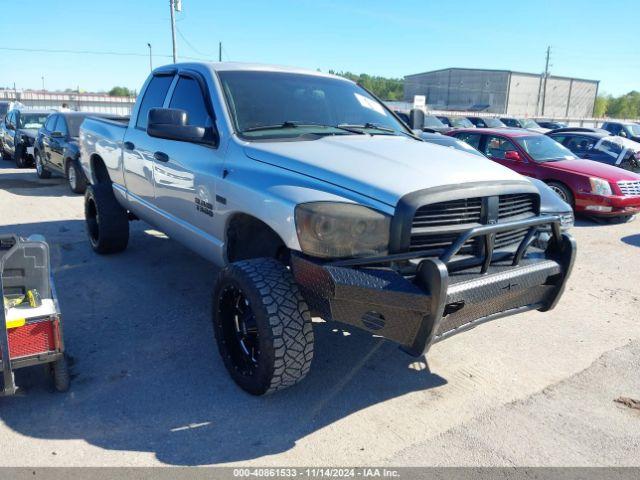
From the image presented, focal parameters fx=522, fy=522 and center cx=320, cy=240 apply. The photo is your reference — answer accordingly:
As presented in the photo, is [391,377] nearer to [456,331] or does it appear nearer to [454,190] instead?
[456,331]

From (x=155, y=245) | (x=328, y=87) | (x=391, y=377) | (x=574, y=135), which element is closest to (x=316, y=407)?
(x=391, y=377)

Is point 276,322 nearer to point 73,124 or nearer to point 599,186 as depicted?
point 599,186

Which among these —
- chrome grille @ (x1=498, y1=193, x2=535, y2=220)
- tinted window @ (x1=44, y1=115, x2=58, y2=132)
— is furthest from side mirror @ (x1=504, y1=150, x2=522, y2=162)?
tinted window @ (x1=44, y1=115, x2=58, y2=132)

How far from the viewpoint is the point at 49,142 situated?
10.8 meters

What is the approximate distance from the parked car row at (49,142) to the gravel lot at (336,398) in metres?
4.65

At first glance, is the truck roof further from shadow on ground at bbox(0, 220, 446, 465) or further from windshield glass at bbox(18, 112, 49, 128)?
windshield glass at bbox(18, 112, 49, 128)

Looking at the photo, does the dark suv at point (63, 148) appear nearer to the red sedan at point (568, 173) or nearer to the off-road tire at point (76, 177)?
the off-road tire at point (76, 177)

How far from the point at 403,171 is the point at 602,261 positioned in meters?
4.74

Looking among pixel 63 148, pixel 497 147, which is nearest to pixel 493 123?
pixel 497 147

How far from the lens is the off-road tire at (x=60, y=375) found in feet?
10.1

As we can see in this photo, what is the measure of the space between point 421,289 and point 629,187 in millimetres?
7927

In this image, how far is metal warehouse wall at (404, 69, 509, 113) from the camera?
76.1 meters

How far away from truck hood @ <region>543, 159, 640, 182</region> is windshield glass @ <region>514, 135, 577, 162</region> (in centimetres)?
21

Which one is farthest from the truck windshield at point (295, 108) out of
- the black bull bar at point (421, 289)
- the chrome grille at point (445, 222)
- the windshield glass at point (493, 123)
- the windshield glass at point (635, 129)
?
the windshield glass at point (493, 123)
